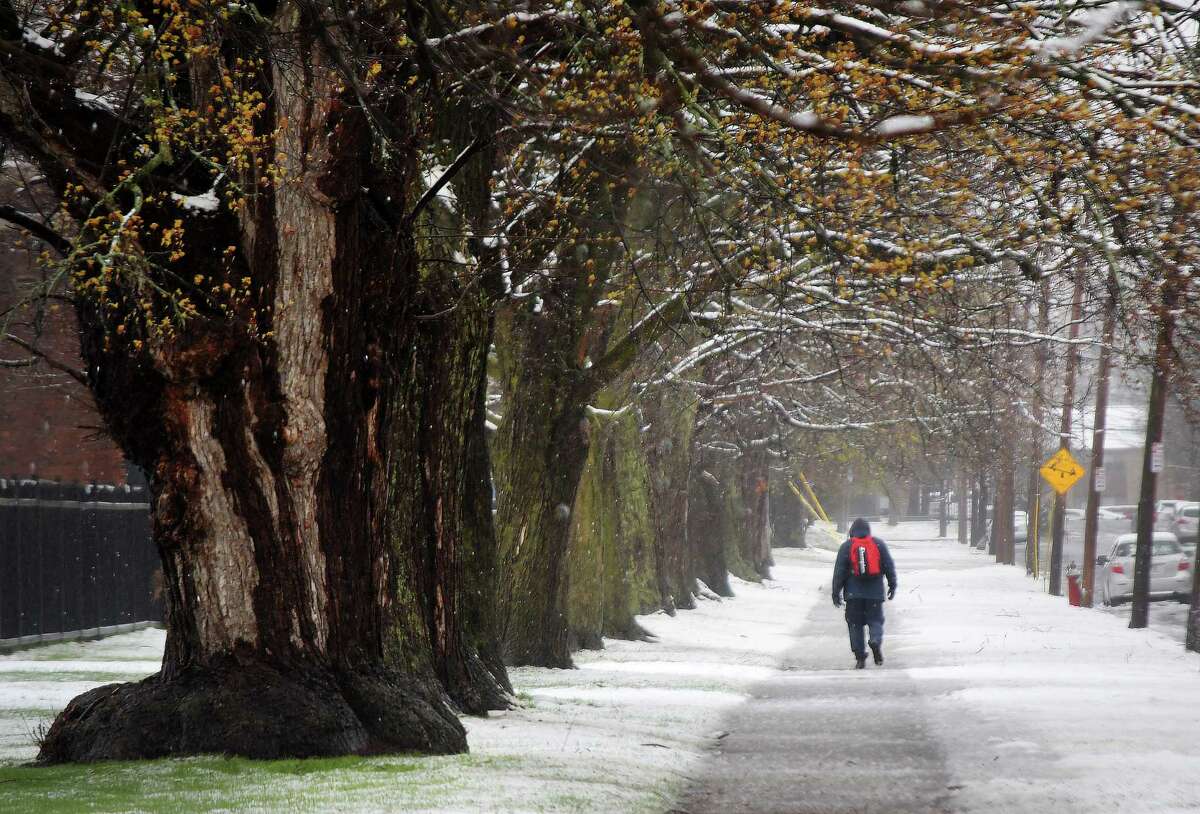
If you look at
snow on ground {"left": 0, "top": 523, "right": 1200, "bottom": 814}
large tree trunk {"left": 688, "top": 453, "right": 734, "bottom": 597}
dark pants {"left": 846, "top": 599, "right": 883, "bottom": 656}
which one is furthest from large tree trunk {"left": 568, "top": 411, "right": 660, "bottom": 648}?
large tree trunk {"left": 688, "top": 453, "right": 734, "bottom": 597}

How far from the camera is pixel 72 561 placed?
18547 mm

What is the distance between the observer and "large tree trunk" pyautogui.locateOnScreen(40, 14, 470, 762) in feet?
29.6

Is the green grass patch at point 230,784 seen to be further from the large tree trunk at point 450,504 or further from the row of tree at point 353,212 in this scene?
the large tree trunk at point 450,504

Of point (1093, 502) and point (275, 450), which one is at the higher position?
point (275, 450)

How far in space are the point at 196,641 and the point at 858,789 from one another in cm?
409

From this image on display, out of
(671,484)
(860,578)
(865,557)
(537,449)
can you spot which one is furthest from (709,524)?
(537,449)

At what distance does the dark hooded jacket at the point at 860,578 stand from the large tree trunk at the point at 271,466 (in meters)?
10.1

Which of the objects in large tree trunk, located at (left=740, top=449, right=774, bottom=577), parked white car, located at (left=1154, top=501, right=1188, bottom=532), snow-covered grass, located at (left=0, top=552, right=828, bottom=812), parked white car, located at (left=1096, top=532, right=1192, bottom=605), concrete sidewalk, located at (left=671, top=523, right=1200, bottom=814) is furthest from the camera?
parked white car, located at (left=1154, top=501, right=1188, bottom=532)

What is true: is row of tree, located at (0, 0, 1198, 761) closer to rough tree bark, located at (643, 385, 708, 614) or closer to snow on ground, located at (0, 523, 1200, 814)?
snow on ground, located at (0, 523, 1200, 814)

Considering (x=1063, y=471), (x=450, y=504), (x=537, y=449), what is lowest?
(x=450, y=504)

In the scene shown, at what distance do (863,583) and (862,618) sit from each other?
42 cm

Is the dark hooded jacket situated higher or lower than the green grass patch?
higher

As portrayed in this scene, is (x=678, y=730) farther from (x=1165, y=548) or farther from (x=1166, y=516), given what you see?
(x=1166, y=516)

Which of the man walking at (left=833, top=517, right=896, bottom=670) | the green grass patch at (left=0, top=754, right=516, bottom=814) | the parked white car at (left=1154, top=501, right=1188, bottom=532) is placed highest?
the parked white car at (left=1154, top=501, right=1188, bottom=532)
